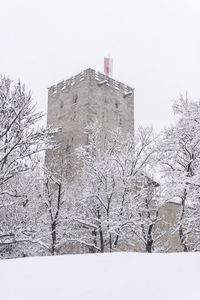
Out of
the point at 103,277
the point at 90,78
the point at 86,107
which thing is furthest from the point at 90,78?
the point at 103,277

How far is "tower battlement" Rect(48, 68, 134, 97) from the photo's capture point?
3344 centimetres

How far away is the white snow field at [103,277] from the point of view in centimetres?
413

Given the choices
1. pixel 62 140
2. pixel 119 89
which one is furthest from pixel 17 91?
pixel 119 89

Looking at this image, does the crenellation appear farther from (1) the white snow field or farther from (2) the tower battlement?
(1) the white snow field

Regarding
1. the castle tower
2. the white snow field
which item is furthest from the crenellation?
the white snow field

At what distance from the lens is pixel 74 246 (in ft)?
65.8

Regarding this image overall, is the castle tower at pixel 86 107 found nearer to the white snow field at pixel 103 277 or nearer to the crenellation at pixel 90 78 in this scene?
the crenellation at pixel 90 78

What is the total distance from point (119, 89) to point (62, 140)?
24.3 ft

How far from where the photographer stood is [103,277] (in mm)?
4418

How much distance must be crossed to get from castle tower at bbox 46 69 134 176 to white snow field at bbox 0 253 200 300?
25551 mm

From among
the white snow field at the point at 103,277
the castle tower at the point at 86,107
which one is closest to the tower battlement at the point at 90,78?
the castle tower at the point at 86,107

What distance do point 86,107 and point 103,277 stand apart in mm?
28310

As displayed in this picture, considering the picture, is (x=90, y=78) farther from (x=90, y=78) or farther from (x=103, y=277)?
(x=103, y=277)

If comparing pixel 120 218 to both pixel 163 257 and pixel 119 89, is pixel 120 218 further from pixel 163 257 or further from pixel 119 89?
pixel 119 89
